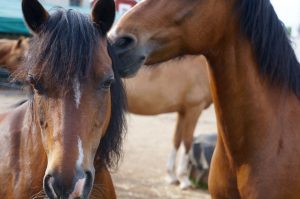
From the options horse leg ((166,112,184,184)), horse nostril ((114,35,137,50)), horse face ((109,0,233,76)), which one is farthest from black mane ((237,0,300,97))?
horse leg ((166,112,184,184))

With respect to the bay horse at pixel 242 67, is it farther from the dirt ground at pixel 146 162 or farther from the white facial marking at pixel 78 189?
the dirt ground at pixel 146 162

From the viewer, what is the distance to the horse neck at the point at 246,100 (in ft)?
7.81

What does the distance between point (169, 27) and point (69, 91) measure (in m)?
0.71

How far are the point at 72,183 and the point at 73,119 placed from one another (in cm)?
26

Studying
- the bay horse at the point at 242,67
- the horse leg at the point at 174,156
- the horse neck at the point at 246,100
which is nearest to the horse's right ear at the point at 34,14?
the bay horse at the point at 242,67

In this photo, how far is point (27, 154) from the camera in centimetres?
227

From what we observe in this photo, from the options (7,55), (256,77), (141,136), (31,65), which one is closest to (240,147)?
(256,77)

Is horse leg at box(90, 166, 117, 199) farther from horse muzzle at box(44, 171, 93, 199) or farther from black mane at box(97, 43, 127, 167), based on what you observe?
horse muzzle at box(44, 171, 93, 199)

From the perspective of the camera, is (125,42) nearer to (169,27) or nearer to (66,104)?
(169,27)

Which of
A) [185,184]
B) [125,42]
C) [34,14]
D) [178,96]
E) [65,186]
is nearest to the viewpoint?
[65,186]

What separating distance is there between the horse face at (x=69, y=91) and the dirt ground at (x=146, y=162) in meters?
1.27

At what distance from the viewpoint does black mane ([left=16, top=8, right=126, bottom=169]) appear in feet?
6.22

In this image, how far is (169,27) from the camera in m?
2.34

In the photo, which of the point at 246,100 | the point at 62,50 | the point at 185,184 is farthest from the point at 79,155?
the point at 185,184
